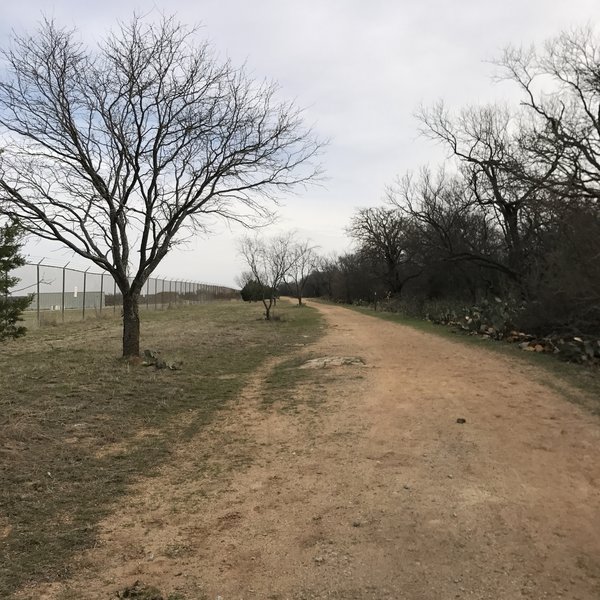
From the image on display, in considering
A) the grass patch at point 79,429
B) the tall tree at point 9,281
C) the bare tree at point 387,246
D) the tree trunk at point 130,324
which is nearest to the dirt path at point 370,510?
the grass patch at point 79,429

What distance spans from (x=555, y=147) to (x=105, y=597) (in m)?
21.1

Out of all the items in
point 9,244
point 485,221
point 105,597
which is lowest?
point 105,597

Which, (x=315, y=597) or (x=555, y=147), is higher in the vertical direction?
(x=555, y=147)

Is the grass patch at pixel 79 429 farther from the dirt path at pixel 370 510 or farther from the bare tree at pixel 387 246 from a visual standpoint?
the bare tree at pixel 387 246

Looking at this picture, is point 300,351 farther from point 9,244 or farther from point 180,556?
point 180,556

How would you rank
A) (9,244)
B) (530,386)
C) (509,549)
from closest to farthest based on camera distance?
(509,549) → (9,244) → (530,386)

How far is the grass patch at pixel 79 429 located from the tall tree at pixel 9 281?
1143 millimetres

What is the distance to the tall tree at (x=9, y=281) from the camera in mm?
5500

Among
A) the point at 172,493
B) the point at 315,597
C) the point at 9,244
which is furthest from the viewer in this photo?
the point at 9,244

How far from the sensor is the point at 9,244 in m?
5.60

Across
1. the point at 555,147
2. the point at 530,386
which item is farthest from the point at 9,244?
the point at 555,147

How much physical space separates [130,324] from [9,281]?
17.7 feet

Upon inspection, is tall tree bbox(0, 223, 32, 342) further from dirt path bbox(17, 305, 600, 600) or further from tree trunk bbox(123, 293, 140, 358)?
→ tree trunk bbox(123, 293, 140, 358)

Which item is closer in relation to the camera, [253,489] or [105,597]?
[105,597]
